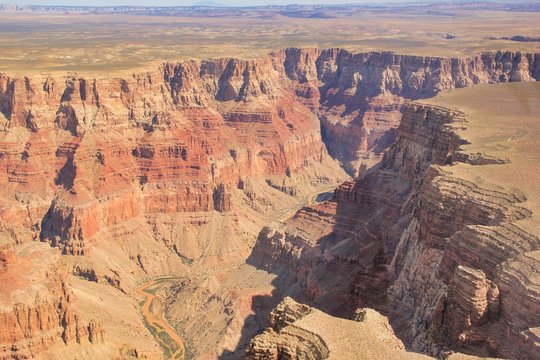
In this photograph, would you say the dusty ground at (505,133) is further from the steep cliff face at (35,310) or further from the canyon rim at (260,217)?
the steep cliff face at (35,310)

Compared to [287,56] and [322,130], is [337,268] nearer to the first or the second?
[322,130]

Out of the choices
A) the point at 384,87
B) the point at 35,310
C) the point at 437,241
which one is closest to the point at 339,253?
the point at 437,241

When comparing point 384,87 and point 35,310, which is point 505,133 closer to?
point 35,310

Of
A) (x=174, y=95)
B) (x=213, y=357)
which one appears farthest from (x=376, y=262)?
(x=174, y=95)

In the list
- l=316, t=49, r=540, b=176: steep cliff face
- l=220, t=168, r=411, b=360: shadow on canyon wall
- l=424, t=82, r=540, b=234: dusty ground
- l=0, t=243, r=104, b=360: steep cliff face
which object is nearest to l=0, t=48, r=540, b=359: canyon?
l=0, t=243, r=104, b=360: steep cliff face

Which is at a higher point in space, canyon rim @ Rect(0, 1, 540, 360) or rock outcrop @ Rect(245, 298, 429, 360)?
rock outcrop @ Rect(245, 298, 429, 360)

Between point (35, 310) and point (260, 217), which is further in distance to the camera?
point (260, 217)

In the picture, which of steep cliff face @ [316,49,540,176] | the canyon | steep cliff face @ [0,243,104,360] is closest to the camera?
the canyon

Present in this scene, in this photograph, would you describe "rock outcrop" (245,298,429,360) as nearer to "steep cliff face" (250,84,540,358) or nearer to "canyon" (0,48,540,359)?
"canyon" (0,48,540,359)
